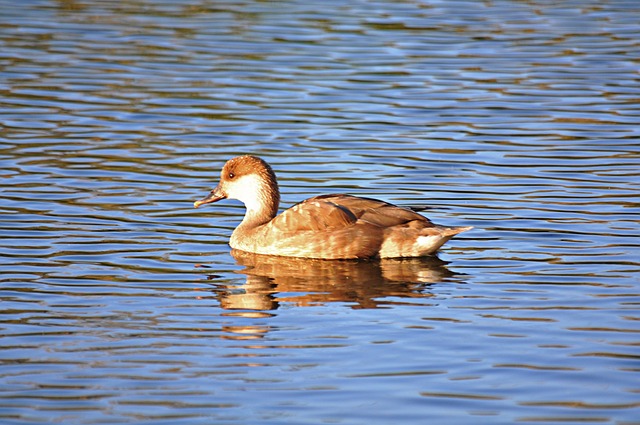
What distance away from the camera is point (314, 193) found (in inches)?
519

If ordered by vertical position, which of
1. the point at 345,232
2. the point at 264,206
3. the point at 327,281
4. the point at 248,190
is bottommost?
the point at 327,281

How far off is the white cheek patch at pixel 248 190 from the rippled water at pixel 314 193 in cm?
44

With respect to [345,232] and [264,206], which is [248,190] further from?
Result: [345,232]

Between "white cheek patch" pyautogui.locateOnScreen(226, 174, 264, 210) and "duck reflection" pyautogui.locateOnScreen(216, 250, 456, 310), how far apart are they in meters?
0.82

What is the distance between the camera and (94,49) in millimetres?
20750

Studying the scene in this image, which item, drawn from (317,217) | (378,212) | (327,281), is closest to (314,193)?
(317,217)

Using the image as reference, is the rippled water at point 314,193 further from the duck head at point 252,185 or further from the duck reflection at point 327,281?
the duck head at point 252,185

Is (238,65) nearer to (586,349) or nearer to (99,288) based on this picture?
(99,288)

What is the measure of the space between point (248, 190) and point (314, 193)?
134 cm

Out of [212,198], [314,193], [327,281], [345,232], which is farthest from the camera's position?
[314,193]

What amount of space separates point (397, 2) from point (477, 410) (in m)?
19.4

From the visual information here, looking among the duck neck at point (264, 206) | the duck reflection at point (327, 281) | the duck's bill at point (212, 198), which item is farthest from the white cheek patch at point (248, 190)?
the duck reflection at point (327, 281)

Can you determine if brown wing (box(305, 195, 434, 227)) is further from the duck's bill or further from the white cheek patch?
the duck's bill

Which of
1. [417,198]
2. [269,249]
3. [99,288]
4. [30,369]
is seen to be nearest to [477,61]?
[417,198]
